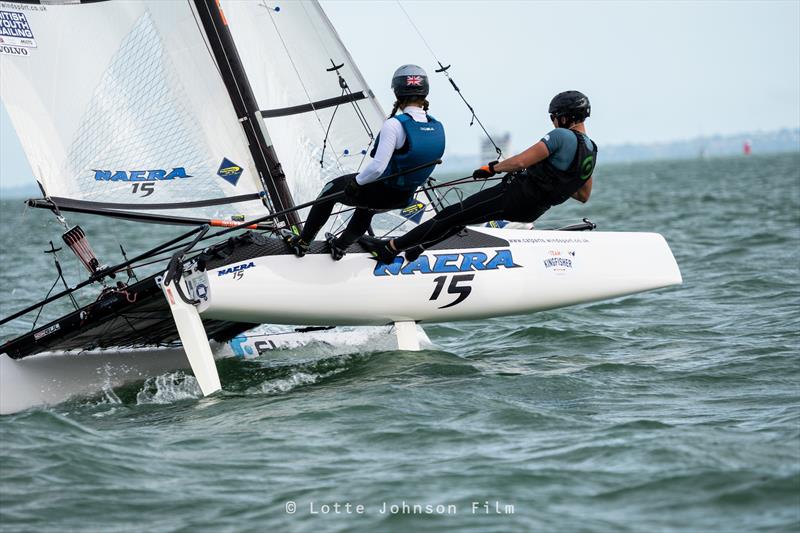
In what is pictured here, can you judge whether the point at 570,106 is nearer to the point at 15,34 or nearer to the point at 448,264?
the point at 448,264

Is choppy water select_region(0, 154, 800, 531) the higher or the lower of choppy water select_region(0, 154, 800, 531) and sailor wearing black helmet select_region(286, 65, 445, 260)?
the lower

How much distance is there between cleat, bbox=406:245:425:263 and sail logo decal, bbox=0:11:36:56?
2.61 meters

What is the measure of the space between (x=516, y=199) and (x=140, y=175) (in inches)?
94.9

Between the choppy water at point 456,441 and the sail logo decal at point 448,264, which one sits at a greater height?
the sail logo decal at point 448,264

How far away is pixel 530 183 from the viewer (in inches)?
243

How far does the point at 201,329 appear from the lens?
19.5ft

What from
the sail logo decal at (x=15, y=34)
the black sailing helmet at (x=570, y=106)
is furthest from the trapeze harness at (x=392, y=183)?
the sail logo decal at (x=15, y=34)

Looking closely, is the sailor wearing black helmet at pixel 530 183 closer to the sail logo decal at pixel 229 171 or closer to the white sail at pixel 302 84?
the sail logo decal at pixel 229 171

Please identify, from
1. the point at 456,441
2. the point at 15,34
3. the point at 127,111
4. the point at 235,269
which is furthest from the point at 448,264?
the point at 15,34

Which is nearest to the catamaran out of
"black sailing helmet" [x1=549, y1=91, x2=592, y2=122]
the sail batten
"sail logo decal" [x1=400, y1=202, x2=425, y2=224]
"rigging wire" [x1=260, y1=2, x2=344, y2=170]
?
the sail batten

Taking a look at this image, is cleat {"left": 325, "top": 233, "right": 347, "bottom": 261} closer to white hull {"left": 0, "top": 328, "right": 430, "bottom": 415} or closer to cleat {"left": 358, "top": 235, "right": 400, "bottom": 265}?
cleat {"left": 358, "top": 235, "right": 400, "bottom": 265}

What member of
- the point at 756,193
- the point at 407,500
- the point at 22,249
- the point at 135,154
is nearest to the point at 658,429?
the point at 407,500

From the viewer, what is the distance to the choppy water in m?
3.83

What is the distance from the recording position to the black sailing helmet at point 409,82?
19.2ft
